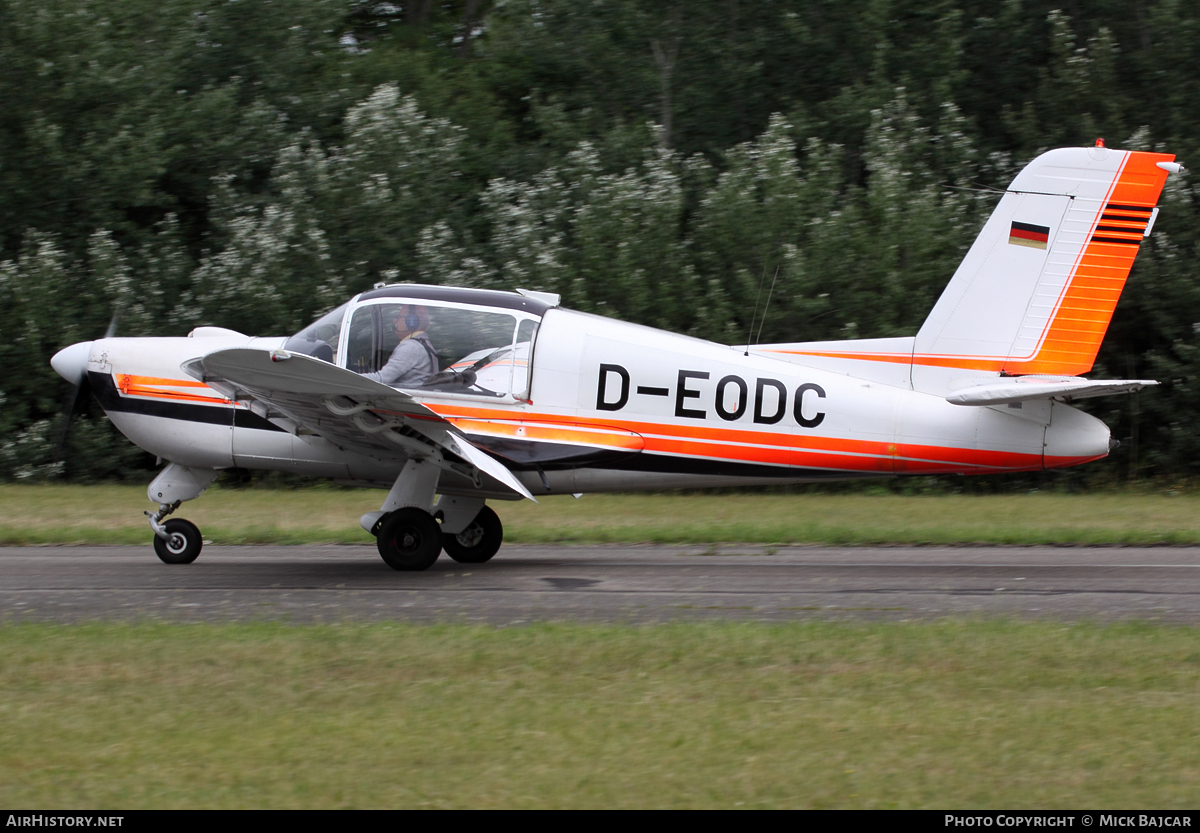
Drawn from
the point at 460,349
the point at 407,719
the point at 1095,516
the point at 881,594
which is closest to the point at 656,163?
the point at 1095,516

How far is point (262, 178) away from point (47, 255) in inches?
220

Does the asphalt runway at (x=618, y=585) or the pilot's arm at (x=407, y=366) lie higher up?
the pilot's arm at (x=407, y=366)

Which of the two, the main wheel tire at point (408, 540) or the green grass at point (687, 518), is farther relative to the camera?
the green grass at point (687, 518)

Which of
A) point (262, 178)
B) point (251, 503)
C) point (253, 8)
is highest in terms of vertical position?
point (253, 8)

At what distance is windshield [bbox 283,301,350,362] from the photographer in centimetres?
1038

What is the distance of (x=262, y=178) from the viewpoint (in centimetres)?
2608

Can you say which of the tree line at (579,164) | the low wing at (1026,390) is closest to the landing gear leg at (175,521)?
the low wing at (1026,390)

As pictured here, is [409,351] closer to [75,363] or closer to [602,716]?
[75,363]

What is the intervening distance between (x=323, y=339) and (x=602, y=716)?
5936mm

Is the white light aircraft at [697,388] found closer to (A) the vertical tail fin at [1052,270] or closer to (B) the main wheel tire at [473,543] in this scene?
(A) the vertical tail fin at [1052,270]

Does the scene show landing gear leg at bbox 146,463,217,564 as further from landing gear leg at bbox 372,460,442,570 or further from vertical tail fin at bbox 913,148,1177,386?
vertical tail fin at bbox 913,148,1177,386

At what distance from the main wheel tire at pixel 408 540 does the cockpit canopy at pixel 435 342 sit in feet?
3.79

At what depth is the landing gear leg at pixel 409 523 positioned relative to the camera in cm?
1023
